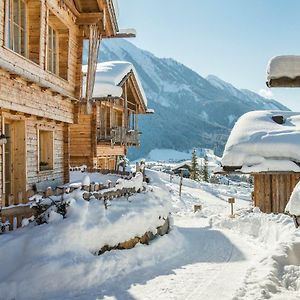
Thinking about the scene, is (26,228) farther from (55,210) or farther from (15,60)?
(15,60)

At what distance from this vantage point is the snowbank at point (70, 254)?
21.0 ft

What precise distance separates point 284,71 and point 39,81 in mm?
8124

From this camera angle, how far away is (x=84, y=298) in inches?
246

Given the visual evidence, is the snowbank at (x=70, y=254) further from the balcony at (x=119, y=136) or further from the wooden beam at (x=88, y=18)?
the balcony at (x=119, y=136)

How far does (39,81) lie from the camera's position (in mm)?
10000

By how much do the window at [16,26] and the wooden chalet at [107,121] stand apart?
725 cm

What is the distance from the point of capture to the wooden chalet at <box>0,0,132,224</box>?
9227 millimetres

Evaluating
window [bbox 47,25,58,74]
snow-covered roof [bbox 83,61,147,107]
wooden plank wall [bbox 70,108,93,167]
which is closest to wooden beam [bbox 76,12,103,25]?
window [bbox 47,25,58,74]

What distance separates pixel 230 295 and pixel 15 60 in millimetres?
6653

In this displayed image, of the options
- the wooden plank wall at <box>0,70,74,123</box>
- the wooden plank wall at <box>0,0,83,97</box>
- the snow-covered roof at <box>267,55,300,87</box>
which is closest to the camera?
the snow-covered roof at <box>267,55,300,87</box>

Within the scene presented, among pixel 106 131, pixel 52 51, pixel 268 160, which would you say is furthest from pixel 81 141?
pixel 268 160

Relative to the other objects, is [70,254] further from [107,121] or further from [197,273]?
[107,121]

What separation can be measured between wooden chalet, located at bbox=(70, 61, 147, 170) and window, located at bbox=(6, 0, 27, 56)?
7.25 metres

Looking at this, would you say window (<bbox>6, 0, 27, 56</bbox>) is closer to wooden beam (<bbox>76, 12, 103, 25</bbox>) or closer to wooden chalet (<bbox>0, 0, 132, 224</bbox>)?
wooden chalet (<bbox>0, 0, 132, 224</bbox>)
